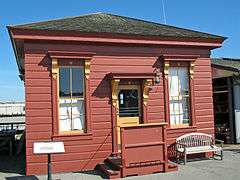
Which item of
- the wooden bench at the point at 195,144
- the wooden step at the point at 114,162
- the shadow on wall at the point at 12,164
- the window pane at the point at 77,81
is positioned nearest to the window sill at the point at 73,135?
the wooden step at the point at 114,162

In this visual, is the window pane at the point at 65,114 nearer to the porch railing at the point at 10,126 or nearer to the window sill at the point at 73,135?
the window sill at the point at 73,135

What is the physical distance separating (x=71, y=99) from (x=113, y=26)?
313 cm

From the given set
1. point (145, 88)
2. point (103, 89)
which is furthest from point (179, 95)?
point (103, 89)

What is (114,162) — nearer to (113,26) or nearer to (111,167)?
→ (111,167)

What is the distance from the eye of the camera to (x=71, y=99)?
41.3 ft

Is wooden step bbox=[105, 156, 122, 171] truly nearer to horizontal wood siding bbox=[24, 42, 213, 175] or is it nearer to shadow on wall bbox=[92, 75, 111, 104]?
horizontal wood siding bbox=[24, 42, 213, 175]

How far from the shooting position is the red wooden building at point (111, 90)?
11.9 meters

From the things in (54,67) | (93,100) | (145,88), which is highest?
(54,67)

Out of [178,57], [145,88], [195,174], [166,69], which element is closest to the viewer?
[195,174]

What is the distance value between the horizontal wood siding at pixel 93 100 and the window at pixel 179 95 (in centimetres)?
38

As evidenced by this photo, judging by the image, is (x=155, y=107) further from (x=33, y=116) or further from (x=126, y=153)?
(x=33, y=116)

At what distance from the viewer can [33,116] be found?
1205cm

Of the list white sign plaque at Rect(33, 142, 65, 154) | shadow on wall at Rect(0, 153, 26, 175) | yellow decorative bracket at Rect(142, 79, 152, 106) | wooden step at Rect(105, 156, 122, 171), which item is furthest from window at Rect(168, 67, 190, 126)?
shadow on wall at Rect(0, 153, 26, 175)

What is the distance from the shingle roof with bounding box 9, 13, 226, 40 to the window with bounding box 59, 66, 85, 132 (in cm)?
133
